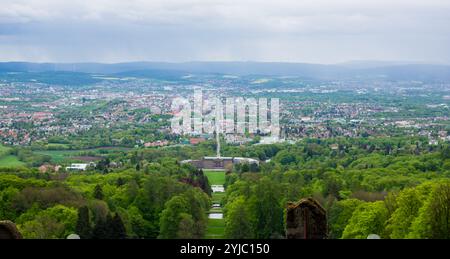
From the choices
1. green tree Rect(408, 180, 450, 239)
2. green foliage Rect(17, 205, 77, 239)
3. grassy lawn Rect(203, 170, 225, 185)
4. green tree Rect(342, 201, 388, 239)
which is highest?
green tree Rect(408, 180, 450, 239)

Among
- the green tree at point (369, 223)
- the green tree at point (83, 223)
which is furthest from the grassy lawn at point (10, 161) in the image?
the green tree at point (369, 223)

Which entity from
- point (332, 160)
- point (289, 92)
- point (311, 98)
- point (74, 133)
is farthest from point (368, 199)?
point (289, 92)

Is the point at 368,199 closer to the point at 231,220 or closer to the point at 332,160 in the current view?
the point at 231,220

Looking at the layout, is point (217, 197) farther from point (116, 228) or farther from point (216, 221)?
point (116, 228)

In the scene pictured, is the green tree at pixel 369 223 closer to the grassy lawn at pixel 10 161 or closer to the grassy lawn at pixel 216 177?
the grassy lawn at pixel 216 177

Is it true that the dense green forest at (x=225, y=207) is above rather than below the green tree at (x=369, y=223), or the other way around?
below

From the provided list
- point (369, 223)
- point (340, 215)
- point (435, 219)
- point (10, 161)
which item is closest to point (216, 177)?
point (10, 161)

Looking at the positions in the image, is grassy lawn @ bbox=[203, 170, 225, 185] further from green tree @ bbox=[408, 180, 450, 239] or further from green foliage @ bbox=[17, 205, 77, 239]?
green tree @ bbox=[408, 180, 450, 239]

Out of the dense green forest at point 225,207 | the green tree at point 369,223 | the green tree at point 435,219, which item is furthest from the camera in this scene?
the green tree at point 369,223

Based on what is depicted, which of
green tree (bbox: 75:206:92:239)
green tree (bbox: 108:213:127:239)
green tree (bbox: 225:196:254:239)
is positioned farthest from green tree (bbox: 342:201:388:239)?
green tree (bbox: 75:206:92:239)
